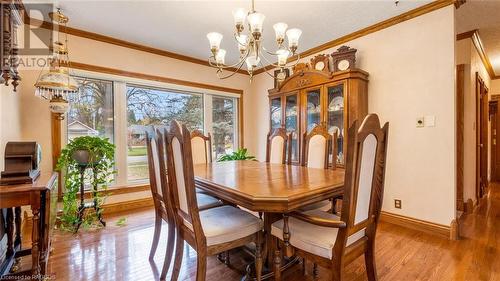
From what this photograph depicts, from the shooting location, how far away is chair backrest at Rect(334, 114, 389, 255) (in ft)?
3.61

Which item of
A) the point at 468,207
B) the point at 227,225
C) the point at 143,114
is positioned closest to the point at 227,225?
the point at 227,225

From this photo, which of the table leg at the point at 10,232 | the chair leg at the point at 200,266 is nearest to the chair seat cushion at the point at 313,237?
the chair leg at the point at 200,266

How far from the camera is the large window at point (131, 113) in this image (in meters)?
3.13

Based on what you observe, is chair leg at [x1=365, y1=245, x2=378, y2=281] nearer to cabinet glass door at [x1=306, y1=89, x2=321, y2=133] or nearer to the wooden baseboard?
cabinet glass door at [x1=306, y1=89, x2=321, y2=133]

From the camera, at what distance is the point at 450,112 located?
2.31 m

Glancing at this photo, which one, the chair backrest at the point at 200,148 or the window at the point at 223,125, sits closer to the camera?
the chair backrest at the point at 200,148

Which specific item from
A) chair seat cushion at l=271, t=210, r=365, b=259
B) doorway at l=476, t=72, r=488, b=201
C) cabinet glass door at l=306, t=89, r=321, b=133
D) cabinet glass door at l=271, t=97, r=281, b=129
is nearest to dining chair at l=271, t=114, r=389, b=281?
chair seat cushion at l=271, t=210, r=365, b=259

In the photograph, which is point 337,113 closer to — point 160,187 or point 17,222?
point 160,187

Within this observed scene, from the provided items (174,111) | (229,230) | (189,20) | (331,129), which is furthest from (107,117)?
(331,129)

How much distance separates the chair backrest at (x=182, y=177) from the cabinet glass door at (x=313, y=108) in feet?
7.81

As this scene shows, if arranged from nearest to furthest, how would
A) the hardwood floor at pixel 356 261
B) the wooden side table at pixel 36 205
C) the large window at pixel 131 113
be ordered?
the wooden side table at pixel 36 205, the hardwood floor at pixel 356 261, the large window at pixel 131 113

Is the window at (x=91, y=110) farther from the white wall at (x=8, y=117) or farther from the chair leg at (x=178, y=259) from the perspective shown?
the chair leg at (x=178, y=259)

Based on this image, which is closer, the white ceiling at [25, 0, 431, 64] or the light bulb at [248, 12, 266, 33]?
the light bulb at [248, 12, 266, 33]

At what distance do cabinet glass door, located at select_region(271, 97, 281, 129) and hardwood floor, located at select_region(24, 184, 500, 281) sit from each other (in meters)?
2.11
